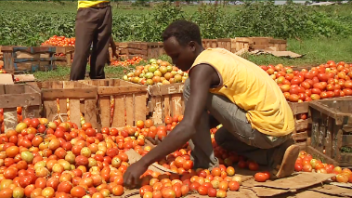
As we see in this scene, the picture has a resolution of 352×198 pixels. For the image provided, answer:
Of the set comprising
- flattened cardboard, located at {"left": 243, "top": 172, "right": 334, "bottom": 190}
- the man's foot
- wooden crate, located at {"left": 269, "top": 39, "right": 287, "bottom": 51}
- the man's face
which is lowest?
flattened cardboard, located at {"left": 243, "top": 172, "right": 334, "bottom": 190}

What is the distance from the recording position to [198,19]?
1631 centimetres

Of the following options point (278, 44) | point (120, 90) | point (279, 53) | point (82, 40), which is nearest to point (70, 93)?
point (120, 90)

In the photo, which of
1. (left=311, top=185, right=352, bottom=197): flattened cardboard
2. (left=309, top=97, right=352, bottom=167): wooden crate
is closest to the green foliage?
(left=309, top=97, right=352, bottom=167): wooden crate

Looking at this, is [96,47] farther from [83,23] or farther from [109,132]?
[109,132]

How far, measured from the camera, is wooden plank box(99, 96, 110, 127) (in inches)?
210

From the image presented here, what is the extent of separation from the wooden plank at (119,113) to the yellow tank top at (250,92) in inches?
81.3

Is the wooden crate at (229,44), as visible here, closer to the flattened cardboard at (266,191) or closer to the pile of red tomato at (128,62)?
the pile of red tomato at (128,62)

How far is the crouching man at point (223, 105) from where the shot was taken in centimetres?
334

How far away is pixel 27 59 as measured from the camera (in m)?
10.7

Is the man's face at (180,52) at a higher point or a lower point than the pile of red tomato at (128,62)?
higher

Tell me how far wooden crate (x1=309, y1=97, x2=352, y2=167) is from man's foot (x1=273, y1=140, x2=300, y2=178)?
37.6 inches

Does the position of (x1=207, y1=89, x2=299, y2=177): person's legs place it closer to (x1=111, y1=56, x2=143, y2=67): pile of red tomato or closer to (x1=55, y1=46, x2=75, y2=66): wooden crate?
(x1=111, y1=56, x2=143, y2=67): pile of red tomato

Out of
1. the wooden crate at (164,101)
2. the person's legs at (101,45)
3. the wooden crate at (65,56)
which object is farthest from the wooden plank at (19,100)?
the wooden crate at (65,56)

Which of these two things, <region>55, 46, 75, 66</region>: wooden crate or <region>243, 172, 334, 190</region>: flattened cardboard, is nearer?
<region>243, 172, 334, 190</region>: flattened cardboard
